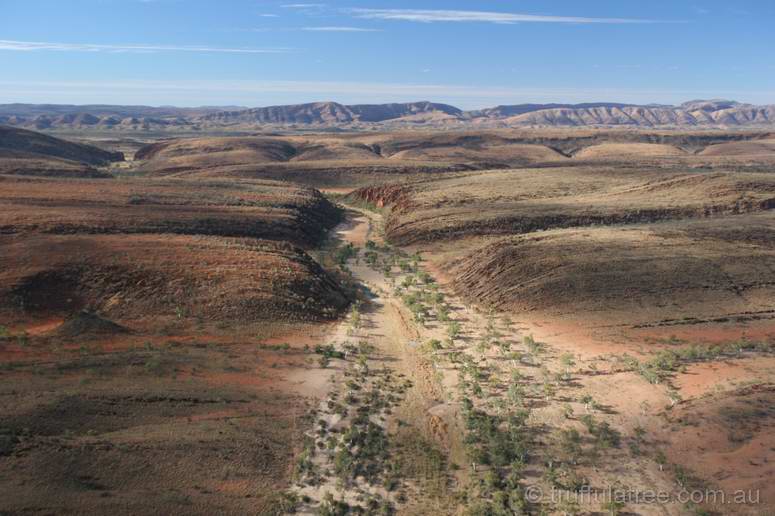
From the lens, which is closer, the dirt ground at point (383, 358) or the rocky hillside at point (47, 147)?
the dirt ground at point (383, 358)

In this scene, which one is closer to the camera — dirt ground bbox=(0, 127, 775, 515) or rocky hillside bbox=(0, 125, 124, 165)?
dirt ground bbox=(0, 127, 775, 515)

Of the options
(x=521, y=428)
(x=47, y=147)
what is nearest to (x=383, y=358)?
(x=521, y=428)

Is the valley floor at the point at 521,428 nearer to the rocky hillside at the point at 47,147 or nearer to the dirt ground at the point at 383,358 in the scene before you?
the dirt ground at the point at 383,358

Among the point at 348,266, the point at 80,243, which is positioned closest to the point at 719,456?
the point at 348,266

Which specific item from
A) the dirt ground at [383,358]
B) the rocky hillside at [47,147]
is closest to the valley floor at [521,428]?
the dirt ground at [383,358]

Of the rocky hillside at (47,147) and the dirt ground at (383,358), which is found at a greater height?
the rocky hillside at (47,147)

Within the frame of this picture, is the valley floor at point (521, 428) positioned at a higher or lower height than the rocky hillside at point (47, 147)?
lower

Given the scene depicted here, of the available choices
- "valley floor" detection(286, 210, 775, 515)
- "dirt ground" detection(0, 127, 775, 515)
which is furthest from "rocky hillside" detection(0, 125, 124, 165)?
"valley floor" detection(286, 210, 775, 515)

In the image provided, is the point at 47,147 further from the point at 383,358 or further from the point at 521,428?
the point at 521,428

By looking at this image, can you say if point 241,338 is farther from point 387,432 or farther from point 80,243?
point 80,243

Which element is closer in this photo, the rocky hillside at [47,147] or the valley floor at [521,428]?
the valley floor at [521,428]

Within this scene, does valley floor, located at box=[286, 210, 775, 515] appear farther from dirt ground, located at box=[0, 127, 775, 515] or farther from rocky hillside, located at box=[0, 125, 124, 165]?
rocky hillside, located at box=[0, 125, 124, 165]
